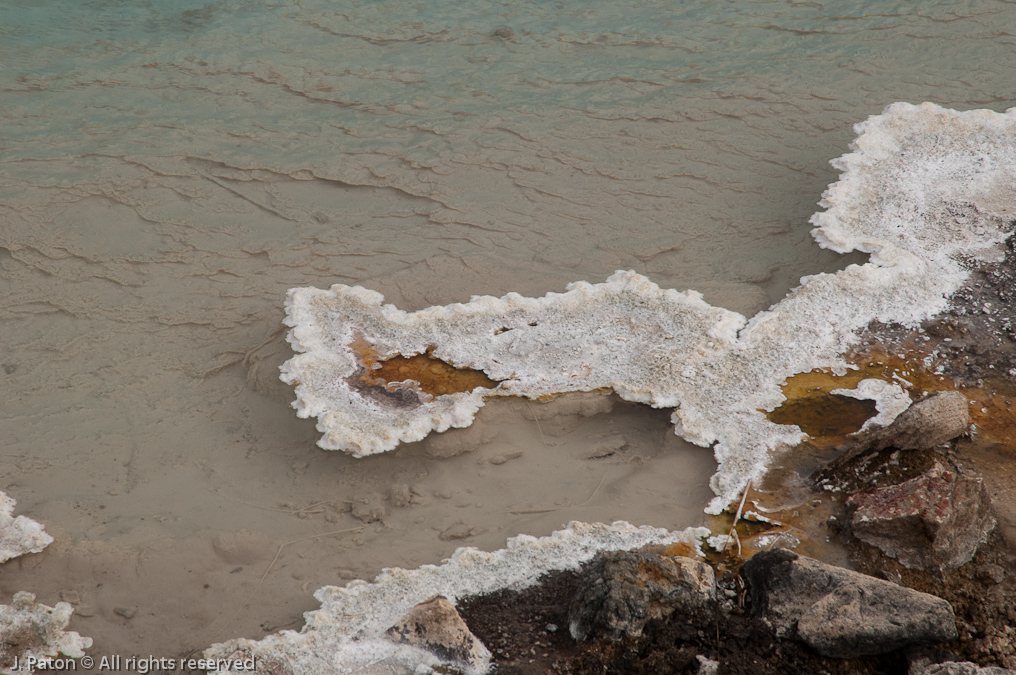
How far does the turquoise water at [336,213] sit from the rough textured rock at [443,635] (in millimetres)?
497

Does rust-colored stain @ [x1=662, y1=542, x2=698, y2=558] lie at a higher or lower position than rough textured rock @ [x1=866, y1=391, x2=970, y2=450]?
lower

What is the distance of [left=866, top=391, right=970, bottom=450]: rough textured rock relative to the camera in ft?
10.1

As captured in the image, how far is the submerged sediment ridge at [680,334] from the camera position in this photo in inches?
136

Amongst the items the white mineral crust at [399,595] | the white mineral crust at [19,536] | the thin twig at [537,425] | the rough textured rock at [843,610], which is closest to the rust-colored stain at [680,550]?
the white mineral crust at [399,595]

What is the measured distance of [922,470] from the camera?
3105mm

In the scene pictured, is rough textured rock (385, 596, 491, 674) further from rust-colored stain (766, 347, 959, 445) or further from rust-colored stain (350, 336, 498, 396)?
rust-colored stain (766, 347, 959, 445)

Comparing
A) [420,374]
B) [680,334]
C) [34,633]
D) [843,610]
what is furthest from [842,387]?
[34,633]

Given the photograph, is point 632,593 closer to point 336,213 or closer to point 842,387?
point 842,387

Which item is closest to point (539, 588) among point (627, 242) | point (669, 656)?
point (669, 656)

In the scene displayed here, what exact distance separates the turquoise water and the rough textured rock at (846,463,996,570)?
671 millimetres

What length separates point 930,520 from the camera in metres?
2.72

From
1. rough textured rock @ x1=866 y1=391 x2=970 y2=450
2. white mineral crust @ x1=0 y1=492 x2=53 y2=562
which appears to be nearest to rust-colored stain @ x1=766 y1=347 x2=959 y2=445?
rough textured rock @ x1=866 y1=391 x2=970 y2=450

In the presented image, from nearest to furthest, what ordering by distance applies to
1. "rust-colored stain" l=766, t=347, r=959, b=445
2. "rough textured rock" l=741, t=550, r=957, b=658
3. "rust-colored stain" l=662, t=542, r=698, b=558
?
"rough textured rock" l=741, t=550, r=957, b=658
"rust-colored stain" l=662, t=542, r=698, b=558
"rust-colored stain" l=766, t=347, r=959, b=445

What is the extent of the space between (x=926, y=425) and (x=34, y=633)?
132 inches
